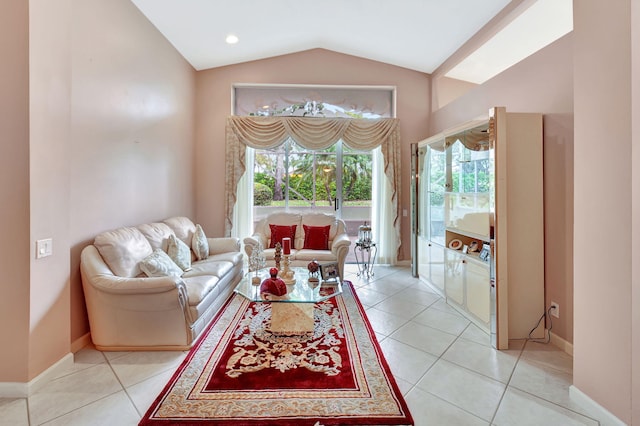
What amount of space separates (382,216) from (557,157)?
116 inches

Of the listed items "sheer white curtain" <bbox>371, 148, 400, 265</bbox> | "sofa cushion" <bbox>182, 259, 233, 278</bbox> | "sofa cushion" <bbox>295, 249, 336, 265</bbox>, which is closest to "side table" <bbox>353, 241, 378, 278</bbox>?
"sheer white curtain" <bbox>371, 148, 400, 265</bbox>

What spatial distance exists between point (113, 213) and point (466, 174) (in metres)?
3.66

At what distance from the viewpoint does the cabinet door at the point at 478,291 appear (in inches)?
110

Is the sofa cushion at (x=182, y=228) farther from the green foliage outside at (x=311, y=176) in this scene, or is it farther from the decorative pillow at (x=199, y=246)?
the green foliage outside at (x=311, y=176)

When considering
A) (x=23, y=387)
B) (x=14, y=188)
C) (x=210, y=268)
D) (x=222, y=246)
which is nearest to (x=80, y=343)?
(x=23, y=387)

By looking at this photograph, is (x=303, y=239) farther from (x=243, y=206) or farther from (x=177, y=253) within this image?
(x=177, y=253)

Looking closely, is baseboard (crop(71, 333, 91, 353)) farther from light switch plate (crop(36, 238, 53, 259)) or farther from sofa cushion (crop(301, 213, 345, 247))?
sofa cushion (crop(301, 213, 345, 247))

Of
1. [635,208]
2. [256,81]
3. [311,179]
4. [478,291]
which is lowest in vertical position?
[478,291]

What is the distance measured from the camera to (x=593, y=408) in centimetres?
175

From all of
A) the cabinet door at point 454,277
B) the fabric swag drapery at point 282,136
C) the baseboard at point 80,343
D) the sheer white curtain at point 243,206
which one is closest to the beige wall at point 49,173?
the baseboard at point 80,343

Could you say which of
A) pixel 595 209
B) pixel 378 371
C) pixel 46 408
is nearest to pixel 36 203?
pixel 46 408

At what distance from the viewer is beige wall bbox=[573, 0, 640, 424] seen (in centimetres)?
156

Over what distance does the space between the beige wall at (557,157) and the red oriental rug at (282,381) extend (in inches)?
65.3

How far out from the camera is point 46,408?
182 cm
